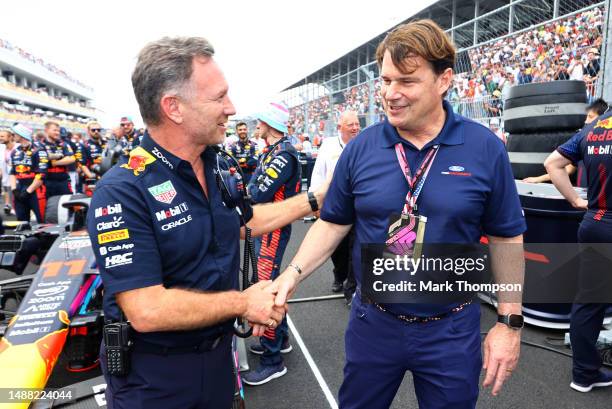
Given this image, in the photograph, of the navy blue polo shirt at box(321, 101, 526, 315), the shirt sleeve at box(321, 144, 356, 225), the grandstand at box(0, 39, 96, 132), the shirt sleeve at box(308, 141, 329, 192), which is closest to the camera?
the navy blue polo shirt at box(321, 101, 526, 315)

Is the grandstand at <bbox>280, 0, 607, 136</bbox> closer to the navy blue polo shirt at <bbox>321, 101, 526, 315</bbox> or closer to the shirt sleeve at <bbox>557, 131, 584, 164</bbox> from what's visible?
the shirt sleeve at <bbox>557, 131, 584, 164</bbox>

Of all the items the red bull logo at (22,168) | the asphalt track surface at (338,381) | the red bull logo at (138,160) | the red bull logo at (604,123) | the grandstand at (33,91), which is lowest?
the asphalt track surface at (338,381)

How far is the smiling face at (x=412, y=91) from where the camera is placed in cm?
161

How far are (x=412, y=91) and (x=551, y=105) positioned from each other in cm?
311

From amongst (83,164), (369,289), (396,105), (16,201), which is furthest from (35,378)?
(83,164)

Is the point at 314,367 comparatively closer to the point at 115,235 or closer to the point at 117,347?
the point at 117,347

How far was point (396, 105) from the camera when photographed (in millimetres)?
1663

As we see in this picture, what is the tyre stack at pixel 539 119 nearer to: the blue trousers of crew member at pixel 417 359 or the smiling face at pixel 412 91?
the smiling face at pixel 412 91

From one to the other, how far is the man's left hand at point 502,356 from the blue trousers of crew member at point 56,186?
8.45 m

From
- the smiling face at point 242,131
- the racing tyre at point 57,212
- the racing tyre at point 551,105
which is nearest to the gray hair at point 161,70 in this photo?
the racing tyre at point 57,212

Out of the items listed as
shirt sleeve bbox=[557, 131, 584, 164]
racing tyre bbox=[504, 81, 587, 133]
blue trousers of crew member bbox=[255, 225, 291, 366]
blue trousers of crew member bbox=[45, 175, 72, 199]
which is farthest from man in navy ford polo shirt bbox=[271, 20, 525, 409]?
blue trousers of crew member bbox=[45, 175, 72, 199]

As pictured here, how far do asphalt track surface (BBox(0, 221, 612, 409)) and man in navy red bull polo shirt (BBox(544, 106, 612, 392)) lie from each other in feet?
0.51

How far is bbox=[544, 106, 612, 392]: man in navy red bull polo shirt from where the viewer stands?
9.01 feet

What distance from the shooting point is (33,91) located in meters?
54.3
